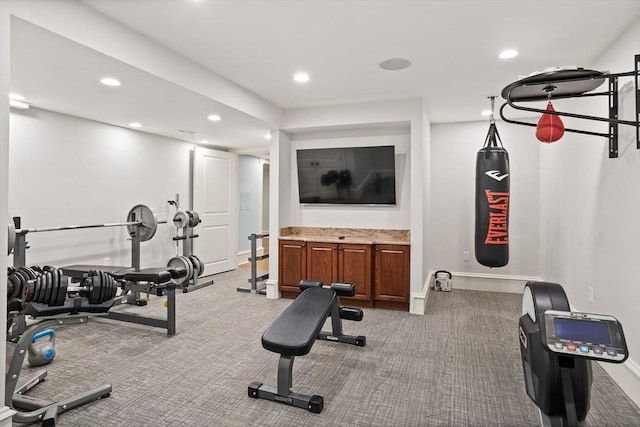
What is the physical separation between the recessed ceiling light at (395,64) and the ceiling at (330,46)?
7 cm

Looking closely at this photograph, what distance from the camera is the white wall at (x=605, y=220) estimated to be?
2.49 metres

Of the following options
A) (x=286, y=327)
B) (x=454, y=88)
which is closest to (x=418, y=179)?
(x=454, y=88)

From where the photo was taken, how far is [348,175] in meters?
5.07

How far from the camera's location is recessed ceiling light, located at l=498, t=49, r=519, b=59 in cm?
307

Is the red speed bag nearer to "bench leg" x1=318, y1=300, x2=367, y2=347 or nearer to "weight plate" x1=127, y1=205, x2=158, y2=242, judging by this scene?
"bench leg" x1=318, y1=300, x2=367, y2=347

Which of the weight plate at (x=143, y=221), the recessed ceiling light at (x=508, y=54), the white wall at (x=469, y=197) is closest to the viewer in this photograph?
the recessed ceiling light at (x=508, y=54)

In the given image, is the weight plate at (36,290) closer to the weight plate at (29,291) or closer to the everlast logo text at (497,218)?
the weight plate at (29,291)

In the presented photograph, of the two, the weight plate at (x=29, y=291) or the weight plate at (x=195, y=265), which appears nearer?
the weight plate at (x=29, y=291)

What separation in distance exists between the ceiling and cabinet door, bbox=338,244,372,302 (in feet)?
6.21


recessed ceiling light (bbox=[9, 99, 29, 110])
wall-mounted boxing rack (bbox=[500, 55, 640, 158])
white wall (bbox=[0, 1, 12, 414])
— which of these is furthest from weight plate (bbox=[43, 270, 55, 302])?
wall-mounted boxing rack (bbox=[500, 55, 640, 158])

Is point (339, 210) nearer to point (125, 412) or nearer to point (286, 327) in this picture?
point (286, 327)

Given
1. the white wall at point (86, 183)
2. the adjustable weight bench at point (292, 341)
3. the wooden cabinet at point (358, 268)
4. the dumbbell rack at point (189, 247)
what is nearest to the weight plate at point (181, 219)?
the dumbbell rack at point (189, 247)

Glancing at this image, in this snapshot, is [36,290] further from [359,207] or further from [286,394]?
[359,207]

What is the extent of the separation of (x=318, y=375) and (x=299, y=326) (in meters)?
0.53
